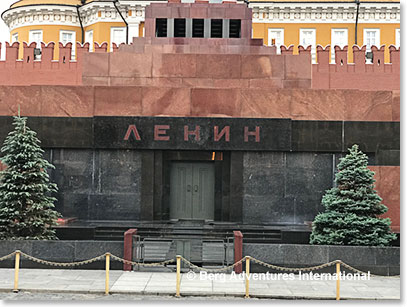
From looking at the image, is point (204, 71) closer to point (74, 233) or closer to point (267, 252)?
point (74, 233)

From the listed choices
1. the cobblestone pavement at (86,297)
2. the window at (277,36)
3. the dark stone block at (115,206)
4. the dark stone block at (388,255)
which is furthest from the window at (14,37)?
the dark stone block at (388,255)

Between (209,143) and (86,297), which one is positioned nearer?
(86,297)

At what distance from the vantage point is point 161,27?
19.7 meters

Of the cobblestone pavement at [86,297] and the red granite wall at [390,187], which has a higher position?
the red granite wall at [390,187]

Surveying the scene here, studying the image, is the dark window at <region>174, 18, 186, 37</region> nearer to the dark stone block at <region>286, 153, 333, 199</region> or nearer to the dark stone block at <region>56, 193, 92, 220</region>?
the dark stone block at <region>286, 153, 333, 199</region>

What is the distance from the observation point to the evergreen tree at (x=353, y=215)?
13102 millimetres

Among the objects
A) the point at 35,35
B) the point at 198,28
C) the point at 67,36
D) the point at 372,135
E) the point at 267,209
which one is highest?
the point at 67,36

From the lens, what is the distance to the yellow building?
35.9m

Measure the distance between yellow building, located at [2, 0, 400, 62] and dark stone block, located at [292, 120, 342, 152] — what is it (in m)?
19.8

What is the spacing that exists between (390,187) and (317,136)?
285 centimetres

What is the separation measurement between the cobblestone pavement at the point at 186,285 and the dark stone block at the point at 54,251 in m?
0.32

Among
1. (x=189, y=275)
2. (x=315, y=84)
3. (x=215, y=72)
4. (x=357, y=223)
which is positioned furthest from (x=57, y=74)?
(x=357, y=223)

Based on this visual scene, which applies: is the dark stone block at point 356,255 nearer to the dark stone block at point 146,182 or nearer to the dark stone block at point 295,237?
the dark stone block at point 295,237

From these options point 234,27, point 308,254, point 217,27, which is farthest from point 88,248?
point 234,27
